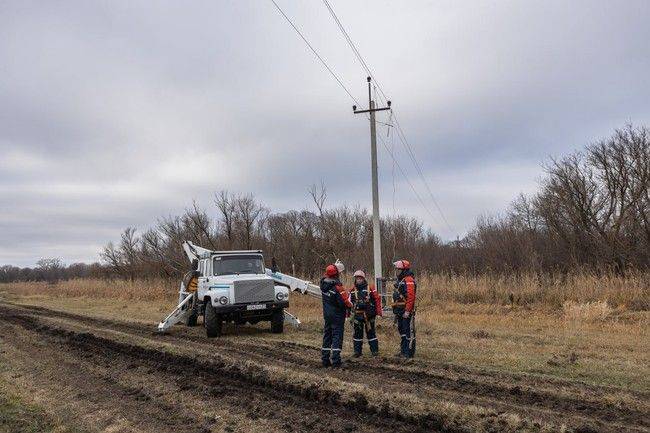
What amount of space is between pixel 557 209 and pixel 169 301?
22.4 meters

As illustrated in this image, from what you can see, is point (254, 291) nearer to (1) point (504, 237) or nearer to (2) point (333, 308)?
(2) point (333, 308)

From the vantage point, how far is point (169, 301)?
28.6 m

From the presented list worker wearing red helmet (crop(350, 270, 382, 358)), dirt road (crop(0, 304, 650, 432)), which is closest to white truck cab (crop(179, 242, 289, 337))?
dirt road (crop(0, 304, 650, 432))

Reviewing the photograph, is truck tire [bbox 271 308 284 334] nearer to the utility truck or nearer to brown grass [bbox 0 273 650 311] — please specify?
the utility truck

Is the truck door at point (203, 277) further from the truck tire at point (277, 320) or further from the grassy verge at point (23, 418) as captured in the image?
the grassy verge at point (23, 418)

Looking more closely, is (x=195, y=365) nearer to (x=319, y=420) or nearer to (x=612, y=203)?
(x=319, y=420)

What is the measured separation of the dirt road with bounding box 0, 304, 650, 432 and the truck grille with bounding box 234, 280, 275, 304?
8.15 ft

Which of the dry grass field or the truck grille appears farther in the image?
the truck grille

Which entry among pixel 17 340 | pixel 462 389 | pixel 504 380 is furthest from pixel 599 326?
pixel 17 340

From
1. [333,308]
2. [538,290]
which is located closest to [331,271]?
[333,308]

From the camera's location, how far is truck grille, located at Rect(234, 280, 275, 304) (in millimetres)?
13734

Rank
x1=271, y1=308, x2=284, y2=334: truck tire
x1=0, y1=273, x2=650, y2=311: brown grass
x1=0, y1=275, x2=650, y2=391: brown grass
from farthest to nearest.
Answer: x1=0, y1=273, x2=650, y2=311: brown grass
x1=271, y1=308, x2=284, y2=334: truck tire
x1=0, y1=275, x2=650, y2=391: brown grass

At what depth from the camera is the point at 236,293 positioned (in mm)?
13703

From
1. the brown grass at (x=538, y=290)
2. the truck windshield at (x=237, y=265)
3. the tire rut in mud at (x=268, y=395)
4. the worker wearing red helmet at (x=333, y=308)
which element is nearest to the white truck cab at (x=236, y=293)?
the truck windshield at (x=237, y=265)
